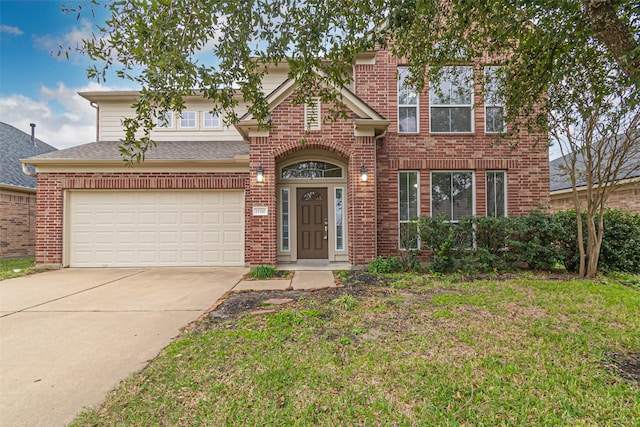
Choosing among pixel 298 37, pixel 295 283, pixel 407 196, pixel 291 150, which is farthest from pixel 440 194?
pixel 298 37

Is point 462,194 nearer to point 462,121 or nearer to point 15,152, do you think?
point 462,121

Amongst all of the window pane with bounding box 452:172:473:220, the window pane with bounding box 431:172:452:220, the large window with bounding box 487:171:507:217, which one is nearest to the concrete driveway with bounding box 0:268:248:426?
the window pane with bounding box 431:172:452:220

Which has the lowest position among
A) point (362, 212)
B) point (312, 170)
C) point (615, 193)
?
point (362, 212)

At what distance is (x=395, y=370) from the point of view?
105 inches

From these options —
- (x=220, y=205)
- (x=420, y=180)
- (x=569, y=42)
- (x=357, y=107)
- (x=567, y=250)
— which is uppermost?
(x=357, y=107)

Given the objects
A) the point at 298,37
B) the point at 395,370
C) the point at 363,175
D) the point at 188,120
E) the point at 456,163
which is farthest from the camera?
the point at 188,120

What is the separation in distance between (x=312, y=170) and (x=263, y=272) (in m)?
3.42

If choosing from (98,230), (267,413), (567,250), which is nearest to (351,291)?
(267,413)

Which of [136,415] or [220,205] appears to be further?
[220,205]

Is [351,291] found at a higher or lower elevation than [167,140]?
lower

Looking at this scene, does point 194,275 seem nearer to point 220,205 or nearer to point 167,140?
point 220,205

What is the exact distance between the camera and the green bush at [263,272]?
275 inches

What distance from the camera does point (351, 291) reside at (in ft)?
18.2

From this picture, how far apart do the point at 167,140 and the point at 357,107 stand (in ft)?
24.3
